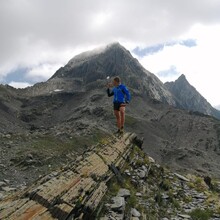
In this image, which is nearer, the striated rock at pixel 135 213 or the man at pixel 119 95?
the striated rock at pixel 135 213

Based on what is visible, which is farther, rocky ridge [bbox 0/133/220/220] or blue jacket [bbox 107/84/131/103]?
blue jacket [bbox 107/84/131/103]

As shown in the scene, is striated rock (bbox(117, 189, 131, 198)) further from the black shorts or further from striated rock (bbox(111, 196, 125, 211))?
the black shorts

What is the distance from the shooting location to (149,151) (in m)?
124

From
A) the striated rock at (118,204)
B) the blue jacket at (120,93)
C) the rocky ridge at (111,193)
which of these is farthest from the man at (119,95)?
the striated rock at (118,204)

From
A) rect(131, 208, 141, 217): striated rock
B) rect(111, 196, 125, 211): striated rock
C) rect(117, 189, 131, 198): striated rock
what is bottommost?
rect(131, 208, 141, 217): striated rock

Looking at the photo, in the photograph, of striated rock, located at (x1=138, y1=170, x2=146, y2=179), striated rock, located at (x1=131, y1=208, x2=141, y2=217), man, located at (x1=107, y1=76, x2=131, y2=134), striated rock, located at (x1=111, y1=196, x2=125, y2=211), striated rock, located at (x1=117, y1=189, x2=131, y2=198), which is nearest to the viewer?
striated rock, located at (x1=111, y1=196, x2=125, y2=211)

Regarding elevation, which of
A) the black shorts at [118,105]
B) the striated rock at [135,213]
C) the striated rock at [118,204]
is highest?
the black shorts at [118,105]

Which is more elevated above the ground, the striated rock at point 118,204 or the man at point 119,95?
the man at point 119,95

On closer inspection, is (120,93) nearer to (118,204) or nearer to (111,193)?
(111,193)

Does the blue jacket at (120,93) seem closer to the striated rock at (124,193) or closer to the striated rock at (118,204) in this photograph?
the striated rock at (124,193)

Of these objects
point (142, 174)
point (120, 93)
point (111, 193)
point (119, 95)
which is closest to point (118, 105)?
point (119, 95)

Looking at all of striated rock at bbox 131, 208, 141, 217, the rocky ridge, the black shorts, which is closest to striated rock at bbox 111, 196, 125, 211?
the rocky ridge

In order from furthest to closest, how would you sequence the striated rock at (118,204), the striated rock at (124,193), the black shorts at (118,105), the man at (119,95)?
1. the black shorts at (118,105)
2. the man at (119,95)
3. the striated rock at (124,193)
4. the striated rock at (118,204)

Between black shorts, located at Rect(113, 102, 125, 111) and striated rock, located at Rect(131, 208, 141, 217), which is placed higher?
black shorts, located at Rect(113, 102, 125, 111)
